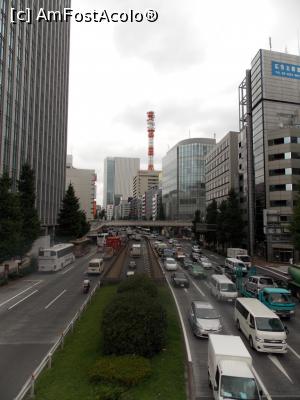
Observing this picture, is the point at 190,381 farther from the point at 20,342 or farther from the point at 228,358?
the point at 20,342

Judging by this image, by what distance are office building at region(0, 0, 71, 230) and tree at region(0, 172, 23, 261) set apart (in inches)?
379

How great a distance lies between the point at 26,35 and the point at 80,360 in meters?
60.1

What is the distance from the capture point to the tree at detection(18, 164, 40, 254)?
47.9 meters

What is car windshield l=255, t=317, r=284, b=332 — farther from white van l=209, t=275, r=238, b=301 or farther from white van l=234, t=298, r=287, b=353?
white van l=209, t=275, r=238, b=301

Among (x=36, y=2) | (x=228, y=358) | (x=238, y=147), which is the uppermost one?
(x=36, y=2)

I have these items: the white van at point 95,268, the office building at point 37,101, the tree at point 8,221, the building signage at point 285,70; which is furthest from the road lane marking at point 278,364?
the building signage at point 285,70

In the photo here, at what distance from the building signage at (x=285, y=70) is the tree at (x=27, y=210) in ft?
193

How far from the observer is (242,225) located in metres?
74.2

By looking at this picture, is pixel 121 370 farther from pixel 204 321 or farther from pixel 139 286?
pixel 139 286

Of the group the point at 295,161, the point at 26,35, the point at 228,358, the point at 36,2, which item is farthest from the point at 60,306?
the point at 36,2

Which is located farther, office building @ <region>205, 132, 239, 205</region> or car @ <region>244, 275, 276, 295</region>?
office building @ <region>205, 132, 239, 205</region>

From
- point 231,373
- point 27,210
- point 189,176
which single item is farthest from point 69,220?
point 189,176

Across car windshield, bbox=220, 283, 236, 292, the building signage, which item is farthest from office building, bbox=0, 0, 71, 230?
the building signage

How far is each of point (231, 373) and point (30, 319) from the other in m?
17.8
